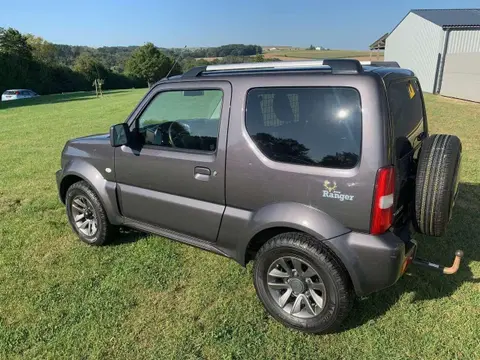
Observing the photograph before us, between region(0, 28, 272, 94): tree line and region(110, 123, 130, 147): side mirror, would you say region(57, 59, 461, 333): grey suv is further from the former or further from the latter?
region(0, 28, 272, 94): tree line

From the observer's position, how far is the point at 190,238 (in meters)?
3.29

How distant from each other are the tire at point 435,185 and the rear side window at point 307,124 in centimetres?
58

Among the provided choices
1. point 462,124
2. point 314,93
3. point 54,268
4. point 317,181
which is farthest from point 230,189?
point 462,124

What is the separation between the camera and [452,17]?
23.2 meters

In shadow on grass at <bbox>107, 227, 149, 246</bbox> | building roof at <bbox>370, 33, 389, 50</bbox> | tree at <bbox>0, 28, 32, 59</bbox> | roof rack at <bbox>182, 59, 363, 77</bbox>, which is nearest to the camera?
roof rack at <bbox>182, 59, 363, 77</bbox>

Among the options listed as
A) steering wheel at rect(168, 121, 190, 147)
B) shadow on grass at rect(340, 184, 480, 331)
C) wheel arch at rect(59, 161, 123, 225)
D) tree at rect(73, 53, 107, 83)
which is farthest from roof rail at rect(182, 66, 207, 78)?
tree at rect(73, 53, 107, 83)

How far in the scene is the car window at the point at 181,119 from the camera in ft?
10.1

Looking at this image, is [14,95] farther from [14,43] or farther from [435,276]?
[435,276]

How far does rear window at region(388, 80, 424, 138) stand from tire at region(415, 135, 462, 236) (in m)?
0.24

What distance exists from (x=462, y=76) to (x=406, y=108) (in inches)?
757

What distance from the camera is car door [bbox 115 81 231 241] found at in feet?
9.74

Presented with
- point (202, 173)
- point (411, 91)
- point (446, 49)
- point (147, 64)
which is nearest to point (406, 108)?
point (411, 91)

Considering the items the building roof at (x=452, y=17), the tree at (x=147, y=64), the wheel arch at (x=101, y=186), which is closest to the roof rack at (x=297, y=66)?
the wheel arch at (x=101, y=186)

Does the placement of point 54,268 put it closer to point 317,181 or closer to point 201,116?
point 201,116
